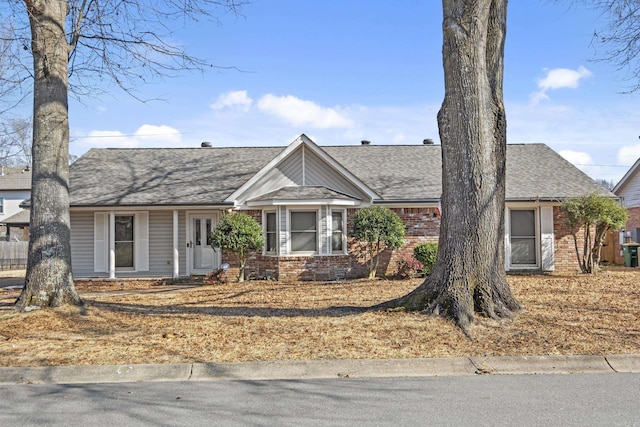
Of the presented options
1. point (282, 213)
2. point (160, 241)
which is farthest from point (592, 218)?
point (160, 241)

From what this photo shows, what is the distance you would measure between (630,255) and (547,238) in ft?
18.6

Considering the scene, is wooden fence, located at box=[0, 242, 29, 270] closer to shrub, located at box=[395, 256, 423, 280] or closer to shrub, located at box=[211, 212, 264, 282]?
shrub, located at box=[211, 212, 264, 282]

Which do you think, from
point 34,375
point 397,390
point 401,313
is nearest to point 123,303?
point 34,375

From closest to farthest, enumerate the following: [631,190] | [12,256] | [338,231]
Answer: [338,231]
[631,190]
[12,256]

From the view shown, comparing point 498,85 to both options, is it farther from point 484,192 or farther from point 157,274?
point 157,274

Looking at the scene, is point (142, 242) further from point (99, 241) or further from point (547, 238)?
point (547, 238)

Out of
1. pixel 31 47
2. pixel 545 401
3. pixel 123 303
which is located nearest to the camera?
pixel 545 401

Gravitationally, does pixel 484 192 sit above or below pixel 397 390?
above

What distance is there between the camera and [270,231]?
1755cm

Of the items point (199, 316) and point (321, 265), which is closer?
point (199, 316)

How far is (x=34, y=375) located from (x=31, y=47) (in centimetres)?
673

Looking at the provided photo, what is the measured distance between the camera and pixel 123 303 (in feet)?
39.0

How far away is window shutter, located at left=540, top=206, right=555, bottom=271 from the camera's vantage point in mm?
18031

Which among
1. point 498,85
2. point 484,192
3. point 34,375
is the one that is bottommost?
point 34,375
